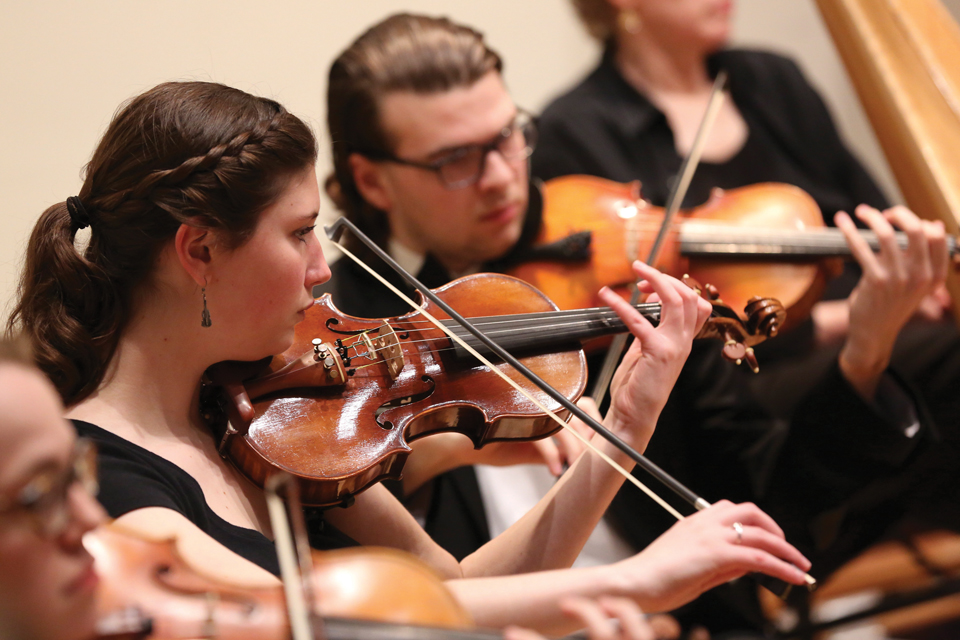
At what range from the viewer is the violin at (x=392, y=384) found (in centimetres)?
84

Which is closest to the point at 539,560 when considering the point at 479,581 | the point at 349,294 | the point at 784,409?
the point at 479,581

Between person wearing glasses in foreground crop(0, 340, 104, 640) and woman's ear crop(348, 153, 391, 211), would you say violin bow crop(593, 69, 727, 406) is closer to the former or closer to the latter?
woman's ear crop(348, 153, 391, 211)

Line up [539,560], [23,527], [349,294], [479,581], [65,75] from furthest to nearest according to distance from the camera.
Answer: [65,75]
[349,294]
[539,560]
[479,581]
[23,527]

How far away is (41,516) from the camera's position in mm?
540

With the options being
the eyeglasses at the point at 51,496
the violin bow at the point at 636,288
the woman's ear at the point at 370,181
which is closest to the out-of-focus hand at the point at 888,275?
the violin bow at the point at 636,288

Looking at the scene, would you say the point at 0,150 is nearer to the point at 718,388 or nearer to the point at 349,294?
the point at 349,294

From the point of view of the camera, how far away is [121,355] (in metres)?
0.87

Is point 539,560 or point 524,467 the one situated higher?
point 539,560

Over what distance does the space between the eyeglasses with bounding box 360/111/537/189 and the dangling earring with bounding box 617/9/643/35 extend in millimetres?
759

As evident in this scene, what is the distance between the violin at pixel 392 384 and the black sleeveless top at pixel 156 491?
0.19 feet

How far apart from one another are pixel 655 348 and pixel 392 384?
29 cm

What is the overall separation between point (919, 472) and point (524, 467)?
69cm

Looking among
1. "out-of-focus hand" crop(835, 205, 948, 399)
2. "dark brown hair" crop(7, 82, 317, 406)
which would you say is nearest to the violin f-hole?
"dark brown hair" crop(7, 82, 317, 406)

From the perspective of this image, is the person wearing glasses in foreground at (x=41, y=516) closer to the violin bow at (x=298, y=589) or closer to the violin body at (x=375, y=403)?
the violin bow at (x=298, y=589)
